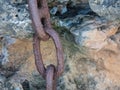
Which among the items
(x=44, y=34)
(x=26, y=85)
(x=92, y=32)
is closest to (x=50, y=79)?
(x=44, y=34)

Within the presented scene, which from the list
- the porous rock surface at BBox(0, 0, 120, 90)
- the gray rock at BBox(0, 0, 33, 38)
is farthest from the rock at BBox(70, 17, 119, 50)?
the gray rock at BBox(0, 0, 33, 38)

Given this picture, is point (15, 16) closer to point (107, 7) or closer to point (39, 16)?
point (39, 16)

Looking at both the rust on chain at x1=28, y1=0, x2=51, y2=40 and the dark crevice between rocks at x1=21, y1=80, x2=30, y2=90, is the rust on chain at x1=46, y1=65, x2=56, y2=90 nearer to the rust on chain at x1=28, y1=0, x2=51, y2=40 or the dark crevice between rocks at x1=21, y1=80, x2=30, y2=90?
the rust on chain at x1=28, y1=0, x2=51, y2=40

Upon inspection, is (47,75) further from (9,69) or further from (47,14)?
(9,69)

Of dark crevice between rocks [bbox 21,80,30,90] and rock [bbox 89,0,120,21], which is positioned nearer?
rock [bbox 89,0,120,21]

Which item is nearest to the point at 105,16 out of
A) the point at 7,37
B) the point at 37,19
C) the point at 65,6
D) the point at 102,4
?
the point at 102,4

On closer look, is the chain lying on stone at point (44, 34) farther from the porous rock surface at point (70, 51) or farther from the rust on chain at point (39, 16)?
the porous rock surface at point (70, 51)

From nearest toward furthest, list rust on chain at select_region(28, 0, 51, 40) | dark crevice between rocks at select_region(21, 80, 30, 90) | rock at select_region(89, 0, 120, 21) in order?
rust on chain at select_region(28, 0, 51, 40) < rock at select_region(89, 0, 120, 21) < dark crevice between rocks at select_region(21, 80, 30, 90)
